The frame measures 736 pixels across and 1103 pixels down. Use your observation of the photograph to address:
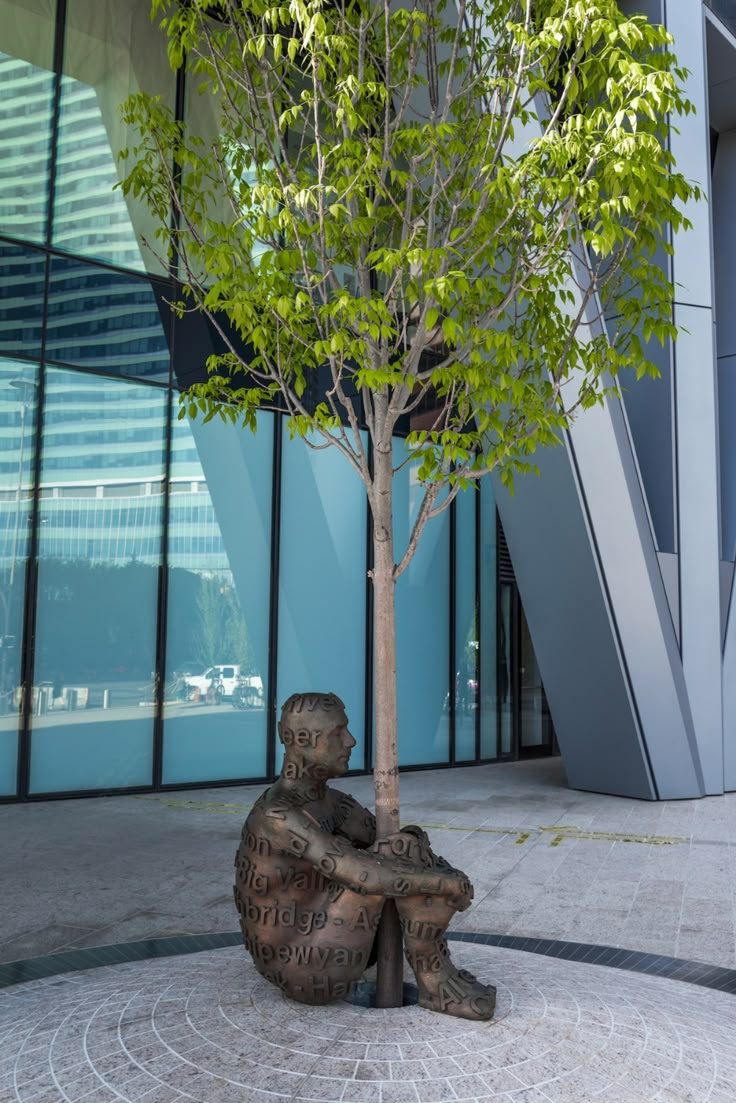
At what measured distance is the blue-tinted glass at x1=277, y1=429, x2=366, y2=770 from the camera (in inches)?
555

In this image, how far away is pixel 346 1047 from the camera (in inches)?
141

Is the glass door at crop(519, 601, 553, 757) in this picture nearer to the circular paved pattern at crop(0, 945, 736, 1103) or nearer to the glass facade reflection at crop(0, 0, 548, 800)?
the glass facade reflection at crop(0, 0, 548, 800)

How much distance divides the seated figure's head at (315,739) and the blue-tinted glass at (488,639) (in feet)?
43.2

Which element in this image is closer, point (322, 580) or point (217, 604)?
point (217, 604)

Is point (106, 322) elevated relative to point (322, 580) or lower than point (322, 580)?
elevated

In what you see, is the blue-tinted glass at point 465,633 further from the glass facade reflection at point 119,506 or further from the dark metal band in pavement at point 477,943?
the dark metal band in pavement at point 477,943

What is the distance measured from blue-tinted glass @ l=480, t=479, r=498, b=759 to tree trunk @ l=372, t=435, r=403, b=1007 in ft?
40.9

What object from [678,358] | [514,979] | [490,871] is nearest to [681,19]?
[678,358]

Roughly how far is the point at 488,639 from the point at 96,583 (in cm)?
793

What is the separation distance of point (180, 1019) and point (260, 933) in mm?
463

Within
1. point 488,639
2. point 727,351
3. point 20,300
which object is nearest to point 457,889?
point 20,300

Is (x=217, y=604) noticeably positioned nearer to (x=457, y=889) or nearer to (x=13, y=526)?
A: (x=13, y=526)

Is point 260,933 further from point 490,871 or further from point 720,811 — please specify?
point 720,811

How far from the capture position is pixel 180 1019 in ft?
12.6
